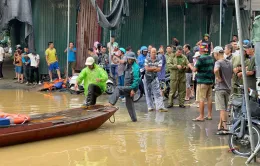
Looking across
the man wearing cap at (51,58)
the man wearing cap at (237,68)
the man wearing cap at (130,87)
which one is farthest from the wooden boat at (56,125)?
the man wearing cap at (51,58)

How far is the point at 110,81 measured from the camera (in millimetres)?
16703

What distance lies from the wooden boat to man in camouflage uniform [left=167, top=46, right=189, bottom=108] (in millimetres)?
3331

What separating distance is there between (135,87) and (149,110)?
86.4 inches

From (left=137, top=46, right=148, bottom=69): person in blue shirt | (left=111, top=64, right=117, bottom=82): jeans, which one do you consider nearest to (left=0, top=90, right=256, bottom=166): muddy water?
(left=137, top=46, right=148, bottom=69): person in blue shirt

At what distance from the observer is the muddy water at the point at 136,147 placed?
7.64m

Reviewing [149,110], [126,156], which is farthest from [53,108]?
[126,156]

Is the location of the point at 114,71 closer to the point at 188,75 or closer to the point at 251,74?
the point at 188,75

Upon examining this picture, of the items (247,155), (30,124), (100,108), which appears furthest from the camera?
(100,108)

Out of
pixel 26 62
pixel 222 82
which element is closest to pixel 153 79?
pixel 222 82

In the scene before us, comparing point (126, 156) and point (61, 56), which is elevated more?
point (61, 56)

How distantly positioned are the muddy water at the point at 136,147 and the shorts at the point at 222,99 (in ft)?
2.06

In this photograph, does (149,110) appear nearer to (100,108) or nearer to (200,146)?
(100,108)

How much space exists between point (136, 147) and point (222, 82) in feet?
8.53

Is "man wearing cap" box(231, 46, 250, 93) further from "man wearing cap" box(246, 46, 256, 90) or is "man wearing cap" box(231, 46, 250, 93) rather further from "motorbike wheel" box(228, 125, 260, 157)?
"motorbike wheel" box(228, 125, 260, 157)
